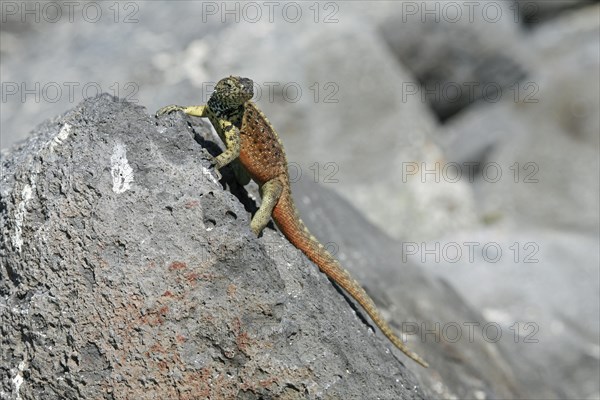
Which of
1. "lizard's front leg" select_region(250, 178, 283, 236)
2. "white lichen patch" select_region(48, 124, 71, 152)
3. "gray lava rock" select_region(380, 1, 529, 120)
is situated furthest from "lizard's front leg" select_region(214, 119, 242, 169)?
"gray lava rock" select_region(380, 1, 529, 120)

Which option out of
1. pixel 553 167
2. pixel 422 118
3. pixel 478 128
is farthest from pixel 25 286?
pixel 478 128

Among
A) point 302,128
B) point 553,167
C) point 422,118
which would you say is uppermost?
point 302,128

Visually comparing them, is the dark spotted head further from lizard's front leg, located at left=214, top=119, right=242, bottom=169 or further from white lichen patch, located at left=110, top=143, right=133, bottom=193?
white lichen patch, located at left=110, top=143, right=133, bottom=193

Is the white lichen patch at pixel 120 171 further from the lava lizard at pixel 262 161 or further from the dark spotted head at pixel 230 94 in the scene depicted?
the dark spotted head at pixel 230 94

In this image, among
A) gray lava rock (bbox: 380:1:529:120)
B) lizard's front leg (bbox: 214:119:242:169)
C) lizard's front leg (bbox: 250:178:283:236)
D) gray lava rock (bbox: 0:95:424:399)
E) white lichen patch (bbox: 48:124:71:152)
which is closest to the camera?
gray lava rock (bbox: 0:95:424:399)

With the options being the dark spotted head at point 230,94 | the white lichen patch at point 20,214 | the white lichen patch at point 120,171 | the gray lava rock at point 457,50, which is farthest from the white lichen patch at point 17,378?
the gray lava rock at point 457,50

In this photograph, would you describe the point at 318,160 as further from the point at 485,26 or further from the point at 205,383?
the point at 205,383
